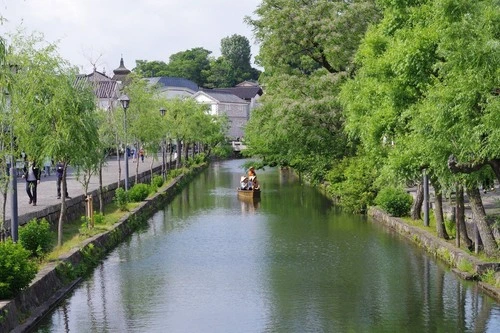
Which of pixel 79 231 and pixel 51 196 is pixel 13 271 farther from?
pixel 51 196

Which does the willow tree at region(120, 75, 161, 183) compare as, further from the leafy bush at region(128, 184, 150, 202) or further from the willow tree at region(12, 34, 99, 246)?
the willow tree at region(12, 34, 99, 246)

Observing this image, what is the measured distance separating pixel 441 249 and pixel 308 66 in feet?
79.9

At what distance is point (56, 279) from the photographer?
69.5 ft

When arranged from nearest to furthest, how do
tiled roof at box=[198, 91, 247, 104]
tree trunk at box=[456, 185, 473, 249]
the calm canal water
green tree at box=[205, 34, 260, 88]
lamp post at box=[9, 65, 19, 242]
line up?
the calm canal water
lamp post at box=[9, 65, 19, 242]
tree trunk at box=[456, 185, 473, 249]
tiled roof at box=[198, 91, 247, 104]
green tree at box=[205, 34, 260, 88]

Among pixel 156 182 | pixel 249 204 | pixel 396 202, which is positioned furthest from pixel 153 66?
pixel 396 202

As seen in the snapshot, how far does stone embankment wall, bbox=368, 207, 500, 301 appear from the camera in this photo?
21484 millimetres

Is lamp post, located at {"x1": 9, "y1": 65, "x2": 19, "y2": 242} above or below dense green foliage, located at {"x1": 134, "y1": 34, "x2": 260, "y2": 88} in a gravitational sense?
below

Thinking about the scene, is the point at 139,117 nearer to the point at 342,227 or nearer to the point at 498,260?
the point at 342,227

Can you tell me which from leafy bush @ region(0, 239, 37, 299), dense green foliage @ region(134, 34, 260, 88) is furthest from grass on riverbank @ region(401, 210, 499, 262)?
dense green foliage @ region(134, 34, 260, 88)

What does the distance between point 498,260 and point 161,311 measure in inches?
351

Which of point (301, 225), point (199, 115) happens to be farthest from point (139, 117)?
point (199, 115)

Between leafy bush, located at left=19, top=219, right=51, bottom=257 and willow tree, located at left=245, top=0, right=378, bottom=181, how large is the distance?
24.6 m

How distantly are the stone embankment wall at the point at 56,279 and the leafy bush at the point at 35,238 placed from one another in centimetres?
59

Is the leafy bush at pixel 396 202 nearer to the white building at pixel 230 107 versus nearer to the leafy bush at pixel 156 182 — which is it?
the leafy bush at pixel 156 182
